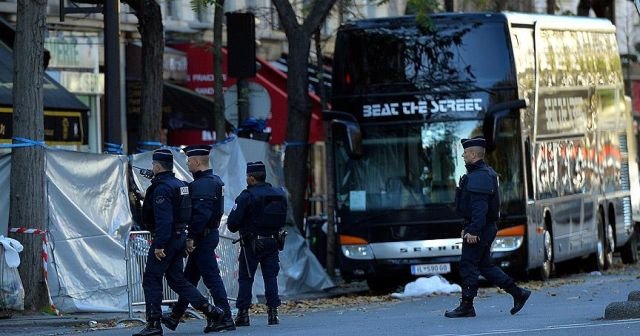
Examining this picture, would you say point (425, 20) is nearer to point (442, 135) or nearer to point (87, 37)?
point (442, 135)

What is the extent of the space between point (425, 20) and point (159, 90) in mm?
3791

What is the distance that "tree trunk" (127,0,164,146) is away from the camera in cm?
2362

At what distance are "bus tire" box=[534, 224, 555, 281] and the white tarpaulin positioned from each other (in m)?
7.92

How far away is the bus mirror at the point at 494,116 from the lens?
957 inches

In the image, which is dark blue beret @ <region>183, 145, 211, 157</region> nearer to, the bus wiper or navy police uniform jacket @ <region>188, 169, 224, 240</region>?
navy police uniform jacket @ <region>188, 169, 224, 240</region>

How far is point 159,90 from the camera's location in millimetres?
23828

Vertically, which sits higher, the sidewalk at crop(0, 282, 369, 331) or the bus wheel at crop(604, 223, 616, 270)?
the bus wheel at crop(604, 223, 616, 270)

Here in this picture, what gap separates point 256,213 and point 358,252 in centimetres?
732

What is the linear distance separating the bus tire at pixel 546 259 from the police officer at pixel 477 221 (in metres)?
8.72

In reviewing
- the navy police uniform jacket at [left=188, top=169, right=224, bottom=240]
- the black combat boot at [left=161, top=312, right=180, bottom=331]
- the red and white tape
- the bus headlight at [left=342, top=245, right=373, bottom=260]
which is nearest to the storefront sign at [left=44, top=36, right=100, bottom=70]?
the bus headlight at [left=342, top=245, right=373, bottom=260]

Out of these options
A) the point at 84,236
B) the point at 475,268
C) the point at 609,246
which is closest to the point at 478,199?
the point at 475,268

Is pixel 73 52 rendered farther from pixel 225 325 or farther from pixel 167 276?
pixel 167 276

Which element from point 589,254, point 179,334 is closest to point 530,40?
point 589,254

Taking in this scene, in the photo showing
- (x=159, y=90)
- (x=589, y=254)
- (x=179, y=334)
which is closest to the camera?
(x=179, y=334)
